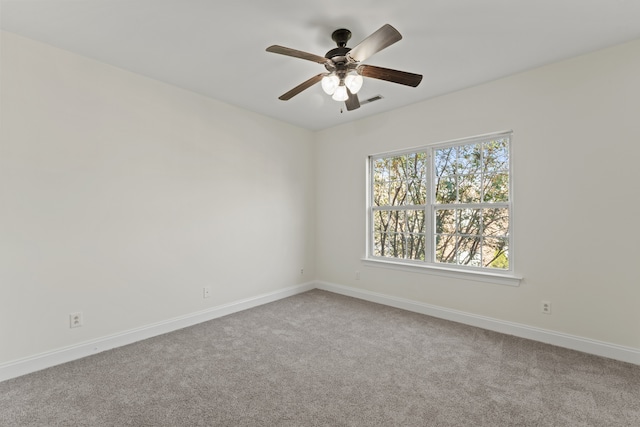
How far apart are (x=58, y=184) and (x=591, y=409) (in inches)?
163

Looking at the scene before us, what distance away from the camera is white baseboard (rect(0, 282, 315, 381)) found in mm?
2242

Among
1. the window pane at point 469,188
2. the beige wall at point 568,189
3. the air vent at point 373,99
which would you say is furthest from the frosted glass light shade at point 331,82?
the window pane at point 469,188

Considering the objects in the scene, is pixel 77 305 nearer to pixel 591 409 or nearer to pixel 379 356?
pixel 379 356

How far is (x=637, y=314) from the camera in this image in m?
2.39

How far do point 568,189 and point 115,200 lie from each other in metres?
4.13

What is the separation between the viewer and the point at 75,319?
251 centimetres

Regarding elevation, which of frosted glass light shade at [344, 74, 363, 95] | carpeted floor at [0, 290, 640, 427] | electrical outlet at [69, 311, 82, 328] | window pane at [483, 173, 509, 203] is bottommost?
carpeted floor at [0, 290, 640, 427]

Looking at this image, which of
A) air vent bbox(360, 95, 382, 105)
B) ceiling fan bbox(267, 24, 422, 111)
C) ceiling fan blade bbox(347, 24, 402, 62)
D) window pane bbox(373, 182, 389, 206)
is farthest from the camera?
window pane bbox(373, 182, 389, 206)

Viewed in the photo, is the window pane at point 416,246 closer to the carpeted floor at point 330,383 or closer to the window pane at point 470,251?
the window pane at point 470,251

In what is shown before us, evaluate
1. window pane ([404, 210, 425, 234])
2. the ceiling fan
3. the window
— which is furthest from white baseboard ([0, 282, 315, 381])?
the ceiling fan

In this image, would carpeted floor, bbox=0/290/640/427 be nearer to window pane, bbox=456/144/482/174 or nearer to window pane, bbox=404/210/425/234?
window pane, bbox=404/210/425/234

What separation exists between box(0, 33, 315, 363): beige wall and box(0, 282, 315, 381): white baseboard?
0.05 m

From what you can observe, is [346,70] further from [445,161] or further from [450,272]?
[450,272]

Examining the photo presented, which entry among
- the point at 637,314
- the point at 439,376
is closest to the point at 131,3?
the point at 439,376
